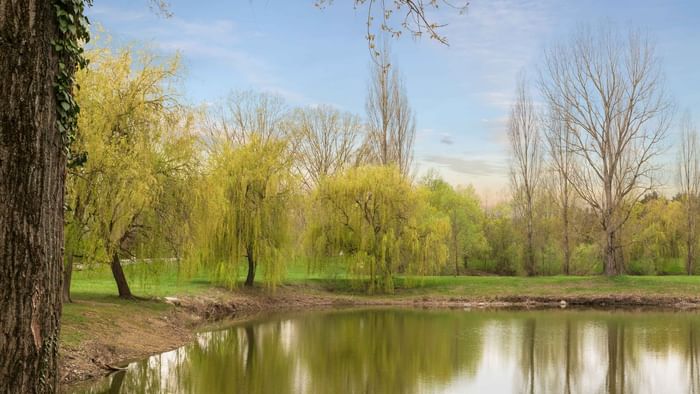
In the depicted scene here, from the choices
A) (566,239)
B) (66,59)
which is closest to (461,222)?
(566,239)

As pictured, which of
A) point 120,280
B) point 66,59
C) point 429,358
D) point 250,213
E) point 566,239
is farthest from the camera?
point 566,239

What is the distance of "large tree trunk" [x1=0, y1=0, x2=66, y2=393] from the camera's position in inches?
115

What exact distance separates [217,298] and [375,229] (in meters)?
7.77

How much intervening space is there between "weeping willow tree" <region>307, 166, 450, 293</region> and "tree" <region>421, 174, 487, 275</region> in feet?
29.8

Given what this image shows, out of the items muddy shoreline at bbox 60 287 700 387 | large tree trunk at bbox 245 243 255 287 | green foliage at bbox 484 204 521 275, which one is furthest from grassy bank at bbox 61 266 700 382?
green foliage at bbox 484 204 521 275

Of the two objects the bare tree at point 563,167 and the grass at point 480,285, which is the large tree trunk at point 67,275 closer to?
the grass at point 480,285

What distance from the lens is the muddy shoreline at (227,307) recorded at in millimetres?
10508

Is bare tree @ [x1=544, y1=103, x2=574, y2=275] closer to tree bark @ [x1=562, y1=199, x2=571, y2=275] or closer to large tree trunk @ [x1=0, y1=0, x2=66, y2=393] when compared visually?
tree bark @ [x1=562, y1=199, x2=571, y2=275]

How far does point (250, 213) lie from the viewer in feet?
75.0

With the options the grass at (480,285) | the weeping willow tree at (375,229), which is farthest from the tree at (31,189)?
the weeping willow tree at (375,229)

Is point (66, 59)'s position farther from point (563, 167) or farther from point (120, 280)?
point (563, 167)

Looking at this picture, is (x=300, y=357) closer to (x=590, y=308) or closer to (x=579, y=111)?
(x=590, y=308)

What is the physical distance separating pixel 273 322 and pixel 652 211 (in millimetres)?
28276

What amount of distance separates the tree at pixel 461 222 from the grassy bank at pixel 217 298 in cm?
775
